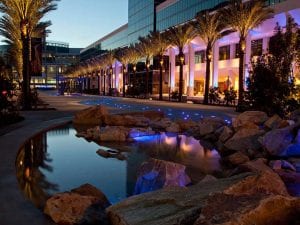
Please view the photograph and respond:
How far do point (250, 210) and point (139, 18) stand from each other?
11048cm

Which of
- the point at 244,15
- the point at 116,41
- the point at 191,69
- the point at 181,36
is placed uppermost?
the point at 116,41

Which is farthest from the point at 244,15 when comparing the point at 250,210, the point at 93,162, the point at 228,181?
the point at 250,210

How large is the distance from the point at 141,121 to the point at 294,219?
17.0m

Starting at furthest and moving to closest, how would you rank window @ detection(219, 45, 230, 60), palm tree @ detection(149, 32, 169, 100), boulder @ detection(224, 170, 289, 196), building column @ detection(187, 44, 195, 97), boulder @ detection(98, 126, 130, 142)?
1. building column @ detection(187, 44, 195, 97)
2. window @ detection(219, 45, 230, 60)
3. palm tree @ detection(149, 32, 169, 100)
4. boulder @ detection(98, 126, 130, 142)
5. boulder @ detection(224, 170, 289, 196)

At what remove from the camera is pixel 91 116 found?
2211 centimetres

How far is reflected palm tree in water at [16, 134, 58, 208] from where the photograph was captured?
8551mm

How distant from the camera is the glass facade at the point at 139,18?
343 ft

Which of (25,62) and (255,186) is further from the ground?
(25,62)

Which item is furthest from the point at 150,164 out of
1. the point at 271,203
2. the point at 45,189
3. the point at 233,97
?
the point at 233,97

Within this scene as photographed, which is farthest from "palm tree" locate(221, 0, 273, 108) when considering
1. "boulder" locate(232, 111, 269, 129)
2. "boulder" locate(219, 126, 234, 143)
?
"boulder" locate(219, 126, 234, 143)

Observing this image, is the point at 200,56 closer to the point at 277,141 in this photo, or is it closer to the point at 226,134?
the point at 226,134

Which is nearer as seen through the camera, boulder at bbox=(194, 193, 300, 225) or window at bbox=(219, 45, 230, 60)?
boulder at bbox=(194, 193, 300, 225)

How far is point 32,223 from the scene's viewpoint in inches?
225

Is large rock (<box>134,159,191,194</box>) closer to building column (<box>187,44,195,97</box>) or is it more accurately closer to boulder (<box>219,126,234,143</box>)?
boulder (<box>219,126,234,143</box>)
